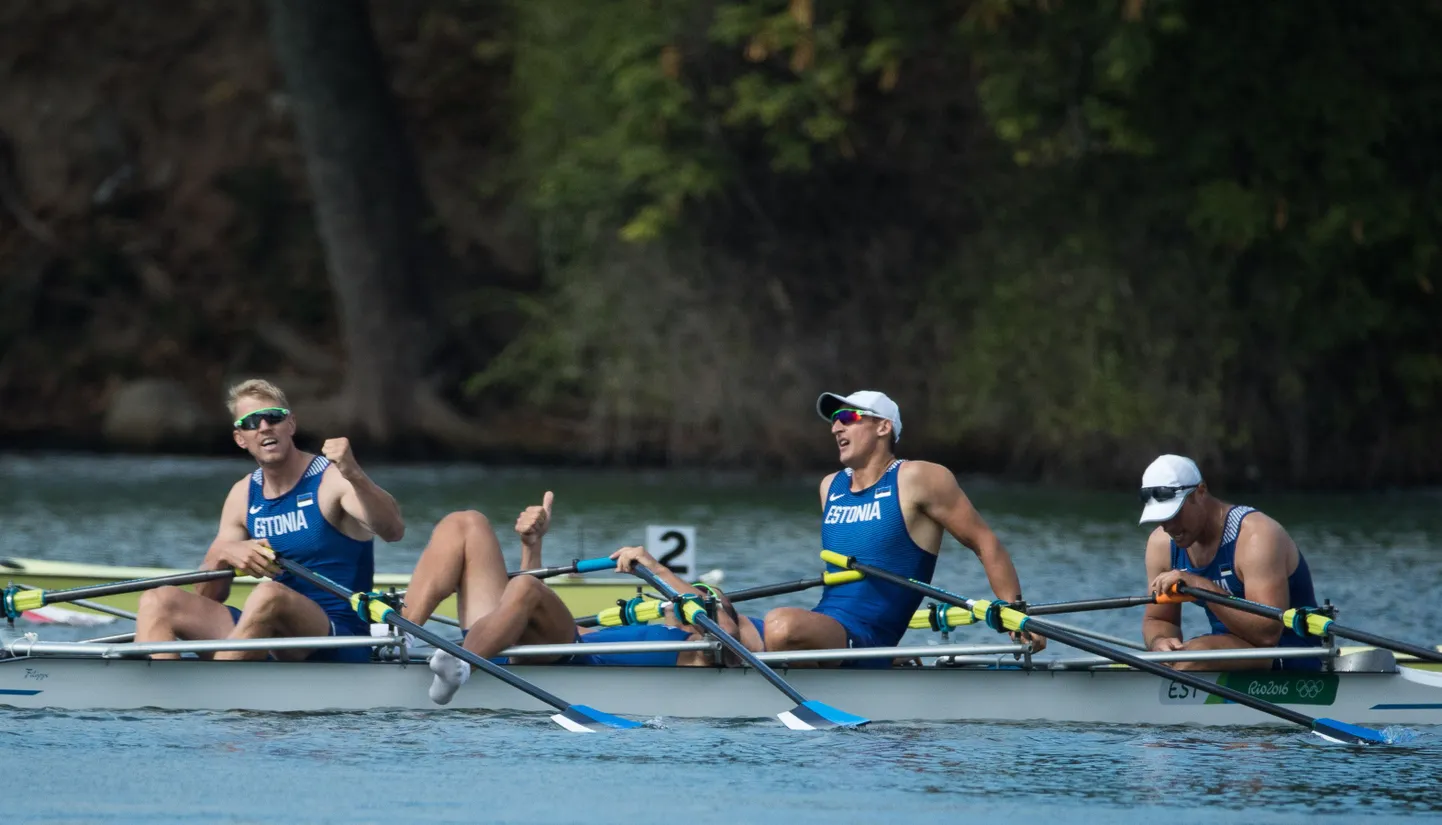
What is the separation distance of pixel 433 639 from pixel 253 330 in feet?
87.5

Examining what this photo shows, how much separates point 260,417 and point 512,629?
55.6 inches

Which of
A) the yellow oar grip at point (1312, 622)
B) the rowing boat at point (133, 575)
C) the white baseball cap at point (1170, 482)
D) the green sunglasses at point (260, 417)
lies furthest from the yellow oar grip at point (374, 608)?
the rowing boat at point (133, 575)

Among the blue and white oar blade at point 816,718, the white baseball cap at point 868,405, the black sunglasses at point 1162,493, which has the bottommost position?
the blue and white oar blade at point 816,718

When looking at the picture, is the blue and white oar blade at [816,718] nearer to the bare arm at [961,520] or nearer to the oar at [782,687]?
the oar at [782,687]

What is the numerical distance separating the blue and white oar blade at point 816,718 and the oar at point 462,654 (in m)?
0.67

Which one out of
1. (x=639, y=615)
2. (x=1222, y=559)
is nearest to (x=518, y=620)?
(x=639, y=615)

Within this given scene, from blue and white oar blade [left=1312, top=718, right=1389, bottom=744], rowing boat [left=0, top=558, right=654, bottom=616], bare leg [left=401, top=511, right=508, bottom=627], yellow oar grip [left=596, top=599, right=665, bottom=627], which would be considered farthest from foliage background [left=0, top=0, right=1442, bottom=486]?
bare leg [left=401, top=511, right=508, bottom=627]

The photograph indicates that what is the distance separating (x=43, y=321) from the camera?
35.7 metres

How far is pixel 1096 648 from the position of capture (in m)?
9.79

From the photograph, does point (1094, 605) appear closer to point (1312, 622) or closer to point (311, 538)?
point (1312, 622)

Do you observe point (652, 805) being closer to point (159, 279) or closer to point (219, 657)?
point (219, 657)

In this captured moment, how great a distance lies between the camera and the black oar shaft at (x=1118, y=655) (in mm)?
9672

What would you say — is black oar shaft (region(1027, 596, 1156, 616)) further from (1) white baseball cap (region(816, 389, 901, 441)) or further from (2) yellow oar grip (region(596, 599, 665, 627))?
(2) yellow oar grip (region(596, 599, 665, 627))

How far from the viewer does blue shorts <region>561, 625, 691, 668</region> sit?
33.0ft
